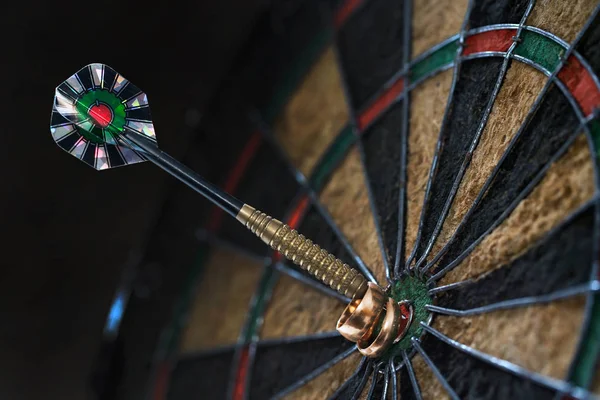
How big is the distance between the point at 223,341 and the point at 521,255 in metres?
0.64

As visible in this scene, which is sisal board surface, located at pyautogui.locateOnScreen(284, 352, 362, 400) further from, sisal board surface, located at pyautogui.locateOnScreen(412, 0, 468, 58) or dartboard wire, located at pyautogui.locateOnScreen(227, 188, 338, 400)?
sisal board surface, located at pyautogui.locateOnScreen(412, 0, 468, 58)

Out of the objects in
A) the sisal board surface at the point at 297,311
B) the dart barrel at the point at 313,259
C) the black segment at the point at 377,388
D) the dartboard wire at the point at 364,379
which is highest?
the sisal board surface at the point at 297,311

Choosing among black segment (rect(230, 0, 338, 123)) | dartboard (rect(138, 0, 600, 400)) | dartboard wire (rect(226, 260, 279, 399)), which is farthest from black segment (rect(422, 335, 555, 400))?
black segment (rect(230, 0, 338, 123))

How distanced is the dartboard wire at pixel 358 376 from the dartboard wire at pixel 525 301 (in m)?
0.12

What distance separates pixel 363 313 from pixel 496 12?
41 cm

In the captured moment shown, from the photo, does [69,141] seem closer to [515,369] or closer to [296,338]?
[296,338]

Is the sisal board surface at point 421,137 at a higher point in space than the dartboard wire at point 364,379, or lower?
higher

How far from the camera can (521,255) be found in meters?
0.68

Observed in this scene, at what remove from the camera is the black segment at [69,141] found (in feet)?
2.77

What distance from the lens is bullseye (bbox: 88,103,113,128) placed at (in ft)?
2.72

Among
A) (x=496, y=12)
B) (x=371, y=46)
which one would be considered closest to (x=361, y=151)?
(x=371, y=46)

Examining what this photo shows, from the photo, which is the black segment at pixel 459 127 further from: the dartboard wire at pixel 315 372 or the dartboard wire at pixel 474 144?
the dartboard wire at pixel 315 372

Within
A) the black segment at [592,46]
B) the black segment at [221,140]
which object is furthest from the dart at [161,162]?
the black segment at [221,140]

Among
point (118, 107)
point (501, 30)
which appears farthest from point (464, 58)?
point (118, 107)
